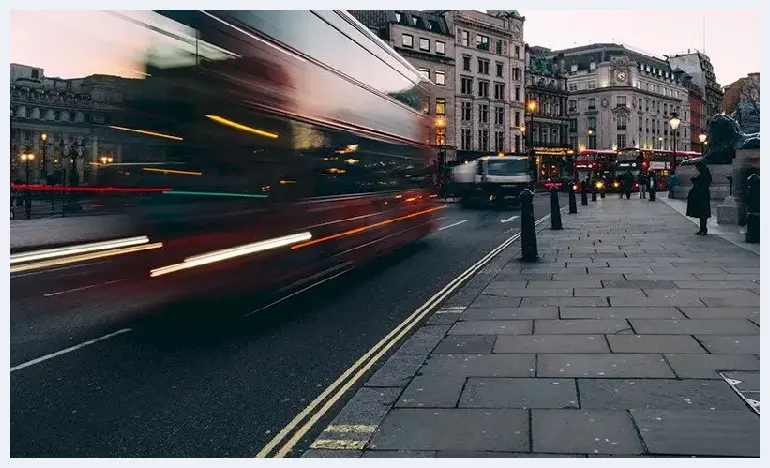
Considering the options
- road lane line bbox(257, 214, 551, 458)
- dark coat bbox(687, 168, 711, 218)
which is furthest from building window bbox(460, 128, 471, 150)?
road lane line bbox(257, 214, 551, 458)

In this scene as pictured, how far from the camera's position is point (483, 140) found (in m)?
79.8

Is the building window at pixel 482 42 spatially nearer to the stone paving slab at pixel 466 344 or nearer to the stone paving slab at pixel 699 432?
the stone paving slab at pixel 466 344

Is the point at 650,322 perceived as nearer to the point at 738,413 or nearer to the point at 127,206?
the point at 738,413

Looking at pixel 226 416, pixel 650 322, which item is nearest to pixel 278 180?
pixel 226 416

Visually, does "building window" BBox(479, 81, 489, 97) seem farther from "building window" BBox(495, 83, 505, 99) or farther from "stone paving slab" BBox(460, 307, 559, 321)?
"stone paving slab" BBox(460, 307, 559, 321)

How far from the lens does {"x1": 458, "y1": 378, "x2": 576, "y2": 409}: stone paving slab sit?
430 cm

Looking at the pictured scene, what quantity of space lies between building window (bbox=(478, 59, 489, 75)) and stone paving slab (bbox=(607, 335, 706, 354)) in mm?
77121

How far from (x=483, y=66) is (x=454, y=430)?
80.1m

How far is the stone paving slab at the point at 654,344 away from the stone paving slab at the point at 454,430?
196 cm

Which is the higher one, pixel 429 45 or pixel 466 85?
pixel 429 45

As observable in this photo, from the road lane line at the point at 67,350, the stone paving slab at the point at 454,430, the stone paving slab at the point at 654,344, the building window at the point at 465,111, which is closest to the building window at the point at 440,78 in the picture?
the building window at the point at 465,111

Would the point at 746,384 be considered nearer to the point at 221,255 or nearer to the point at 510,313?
the point at 510,313

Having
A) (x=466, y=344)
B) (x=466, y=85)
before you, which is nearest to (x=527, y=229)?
(x=466, y=344)

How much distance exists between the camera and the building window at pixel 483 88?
7988 centimetres
